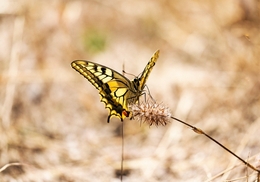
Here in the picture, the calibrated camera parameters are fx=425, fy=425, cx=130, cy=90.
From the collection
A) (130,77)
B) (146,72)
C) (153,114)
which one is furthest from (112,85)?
(130,77)

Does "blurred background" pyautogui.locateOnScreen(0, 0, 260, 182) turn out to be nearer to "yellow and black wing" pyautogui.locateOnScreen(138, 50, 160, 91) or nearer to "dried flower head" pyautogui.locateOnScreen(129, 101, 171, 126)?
"dried flower head" pyautogui.locateOnScreen(129, 101, 171, 126)

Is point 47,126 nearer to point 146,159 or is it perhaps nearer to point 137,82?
point 146,159

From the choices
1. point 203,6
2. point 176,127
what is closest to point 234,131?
point 176,127

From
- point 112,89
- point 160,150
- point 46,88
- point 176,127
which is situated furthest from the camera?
point 46,88

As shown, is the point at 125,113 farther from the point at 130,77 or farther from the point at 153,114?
the point at 130,77

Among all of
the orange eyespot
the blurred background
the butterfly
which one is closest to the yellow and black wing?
the butterfly
